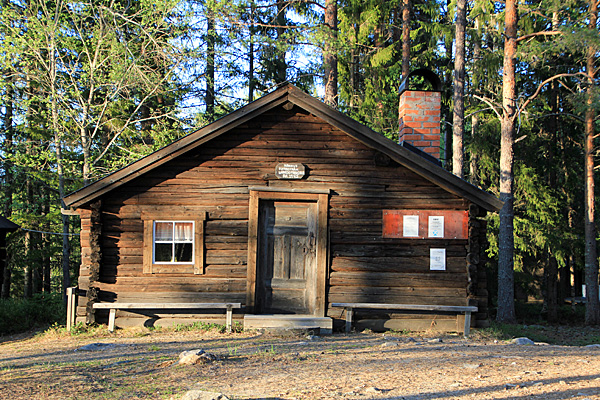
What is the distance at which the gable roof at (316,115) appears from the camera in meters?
9.81

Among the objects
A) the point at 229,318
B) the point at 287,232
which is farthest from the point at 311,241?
the point at 229,318

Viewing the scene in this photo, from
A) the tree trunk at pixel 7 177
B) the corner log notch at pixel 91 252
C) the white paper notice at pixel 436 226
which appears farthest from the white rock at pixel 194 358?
the tree trunk at pixel 7 177

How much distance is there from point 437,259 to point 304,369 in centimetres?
468

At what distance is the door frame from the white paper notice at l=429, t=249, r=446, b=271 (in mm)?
2091

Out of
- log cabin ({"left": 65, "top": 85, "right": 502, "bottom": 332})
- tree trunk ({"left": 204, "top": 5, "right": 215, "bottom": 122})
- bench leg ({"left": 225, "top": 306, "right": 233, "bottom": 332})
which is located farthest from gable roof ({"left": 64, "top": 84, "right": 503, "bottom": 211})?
tree trunk ({"left": 204, "top": 5, "right": 215, "bottom": 122})

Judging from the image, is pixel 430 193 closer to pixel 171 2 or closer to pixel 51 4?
pixel 171 2

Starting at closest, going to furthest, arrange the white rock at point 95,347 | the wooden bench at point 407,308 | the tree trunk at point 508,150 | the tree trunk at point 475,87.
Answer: the white rock at point 95,347 < the wooden bench at point 407,308 < the tree trunk at point 508,150 < the tree trunk at point 475,87

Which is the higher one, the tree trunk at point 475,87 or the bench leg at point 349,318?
the tree trunk at point 475,87

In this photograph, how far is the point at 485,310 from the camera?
406 inches

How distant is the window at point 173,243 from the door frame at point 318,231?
0.98m

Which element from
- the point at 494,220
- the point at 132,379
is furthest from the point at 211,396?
the point at 494,220

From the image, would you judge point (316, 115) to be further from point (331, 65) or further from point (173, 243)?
point (331, 65)

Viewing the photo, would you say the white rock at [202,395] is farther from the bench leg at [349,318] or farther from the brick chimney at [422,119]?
the brick chimney at [422,119]

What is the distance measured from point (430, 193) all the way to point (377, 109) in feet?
38.0
